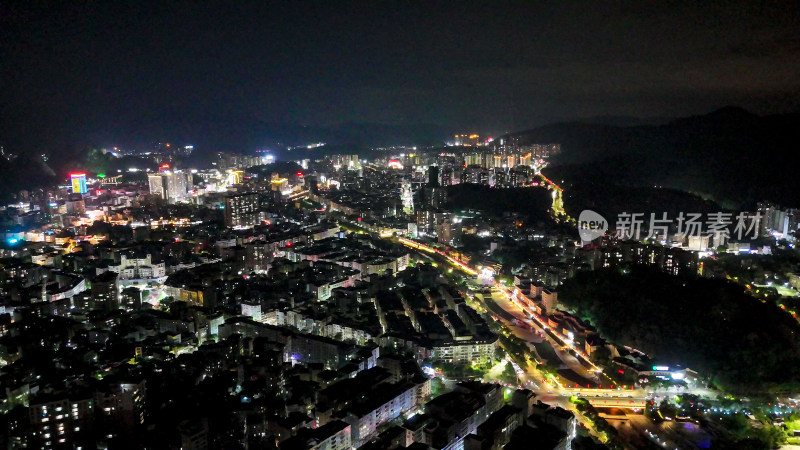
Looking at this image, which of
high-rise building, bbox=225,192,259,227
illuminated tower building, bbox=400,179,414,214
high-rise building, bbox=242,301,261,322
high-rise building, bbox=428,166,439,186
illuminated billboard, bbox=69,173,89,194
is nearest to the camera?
high-rise building, bbox=242,301,261,322

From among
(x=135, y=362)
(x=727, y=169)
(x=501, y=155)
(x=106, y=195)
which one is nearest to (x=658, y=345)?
(x=135, y=362)

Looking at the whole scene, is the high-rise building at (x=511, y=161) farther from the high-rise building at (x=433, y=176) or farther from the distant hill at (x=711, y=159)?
the high-rise building at (x=433, y=176)

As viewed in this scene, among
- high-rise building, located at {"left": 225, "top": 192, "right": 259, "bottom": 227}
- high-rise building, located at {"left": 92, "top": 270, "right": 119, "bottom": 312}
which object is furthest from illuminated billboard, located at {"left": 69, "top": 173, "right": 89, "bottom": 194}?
high-rise building, located at {"left": 92, "top": 270, "right": 119, "bottom": 312}

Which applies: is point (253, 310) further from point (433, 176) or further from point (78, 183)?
point (78, 183)

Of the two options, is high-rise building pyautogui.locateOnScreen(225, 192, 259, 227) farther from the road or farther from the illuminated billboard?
the road

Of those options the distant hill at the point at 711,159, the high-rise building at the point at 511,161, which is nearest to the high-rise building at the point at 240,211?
the distant hill at the point at 711,159

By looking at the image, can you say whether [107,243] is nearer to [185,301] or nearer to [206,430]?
[185,301]
